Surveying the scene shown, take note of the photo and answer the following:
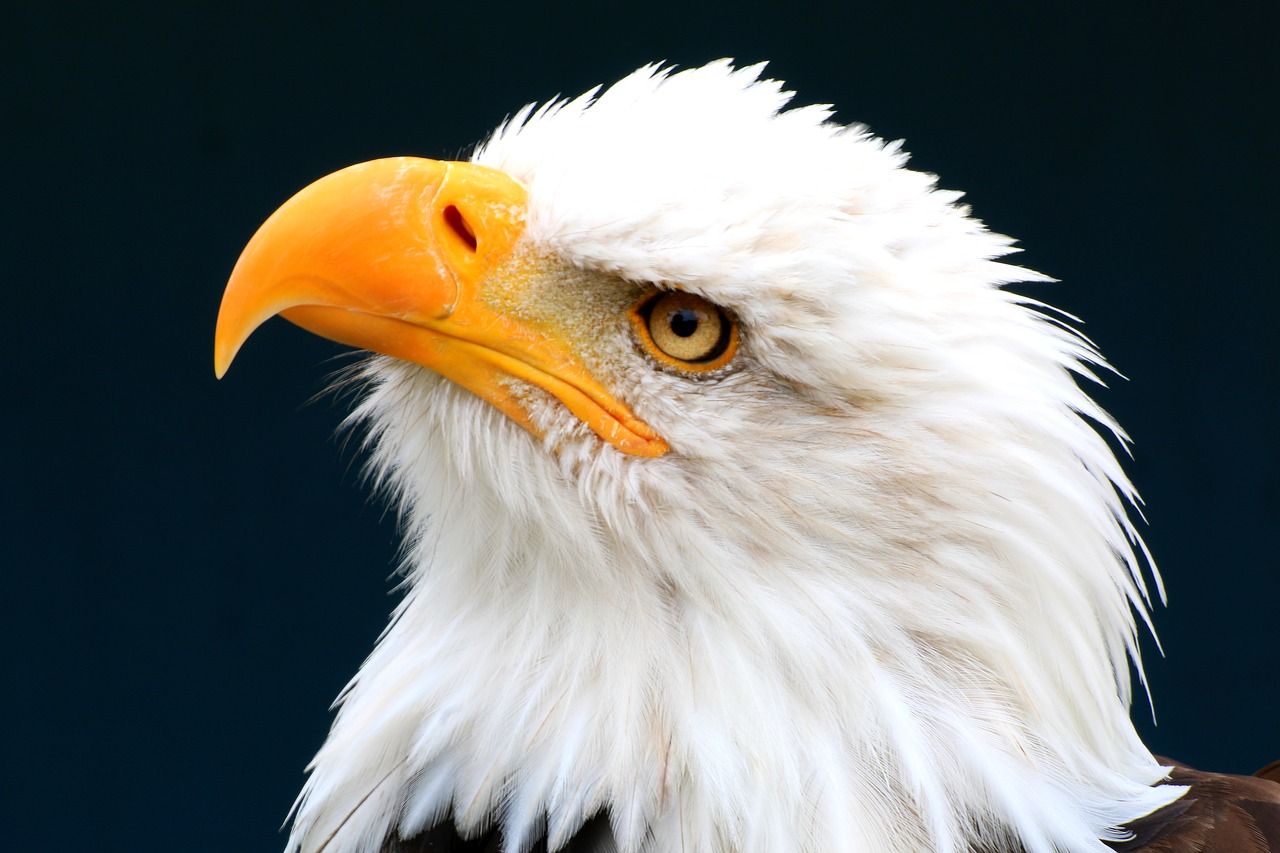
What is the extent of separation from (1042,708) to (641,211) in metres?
0.70

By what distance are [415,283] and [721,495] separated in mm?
399

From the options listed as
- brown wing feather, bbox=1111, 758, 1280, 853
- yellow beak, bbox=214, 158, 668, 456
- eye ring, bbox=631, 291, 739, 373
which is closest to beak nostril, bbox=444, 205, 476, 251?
yellow beak, bbox=214, 158, 668, 456

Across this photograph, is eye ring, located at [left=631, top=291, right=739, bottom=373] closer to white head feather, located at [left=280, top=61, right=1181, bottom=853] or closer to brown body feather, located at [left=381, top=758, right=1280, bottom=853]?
white head feather, located at [left=280, top=61, right=1181, bottom=853]

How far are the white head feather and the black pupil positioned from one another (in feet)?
0.17

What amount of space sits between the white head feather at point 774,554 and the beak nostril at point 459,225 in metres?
0.07

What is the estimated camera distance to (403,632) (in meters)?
1.53

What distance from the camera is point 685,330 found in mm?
1317

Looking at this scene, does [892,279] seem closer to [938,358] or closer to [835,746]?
[938,358]

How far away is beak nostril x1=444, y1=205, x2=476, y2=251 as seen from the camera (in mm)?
1350

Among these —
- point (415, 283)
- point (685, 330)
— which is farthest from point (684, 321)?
point (415, 283)

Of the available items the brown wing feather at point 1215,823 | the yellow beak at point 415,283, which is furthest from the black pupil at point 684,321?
the brown wing feather at point 1215,823

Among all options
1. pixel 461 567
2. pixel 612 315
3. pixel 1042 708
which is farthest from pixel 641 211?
pixel 1042 708

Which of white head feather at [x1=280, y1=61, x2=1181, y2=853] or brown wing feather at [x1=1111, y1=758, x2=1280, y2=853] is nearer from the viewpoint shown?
white head feather at [x1=280, y1=61, x2=1181, y2=853]

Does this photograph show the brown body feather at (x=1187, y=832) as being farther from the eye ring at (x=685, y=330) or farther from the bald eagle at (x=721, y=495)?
the eye ring at (x=685, y=330)
